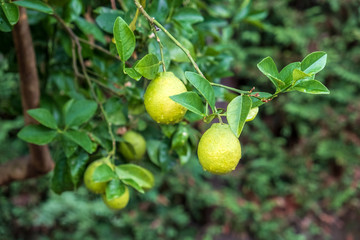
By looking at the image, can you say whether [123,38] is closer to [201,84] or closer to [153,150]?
[201,84]

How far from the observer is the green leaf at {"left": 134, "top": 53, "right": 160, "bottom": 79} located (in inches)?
18.2

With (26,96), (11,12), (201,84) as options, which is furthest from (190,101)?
(26,96)

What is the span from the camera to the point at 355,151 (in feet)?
8.13

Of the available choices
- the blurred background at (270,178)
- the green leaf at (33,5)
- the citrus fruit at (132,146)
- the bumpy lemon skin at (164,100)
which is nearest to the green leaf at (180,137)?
the citrus fruit at (132,146)

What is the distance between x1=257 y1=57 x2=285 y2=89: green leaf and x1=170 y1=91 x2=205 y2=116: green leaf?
9cm

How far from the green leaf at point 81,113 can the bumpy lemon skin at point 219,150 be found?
0.31 m

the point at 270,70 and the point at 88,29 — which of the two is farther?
the point at 88,29

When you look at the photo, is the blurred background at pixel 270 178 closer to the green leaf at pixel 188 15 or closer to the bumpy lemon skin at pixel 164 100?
the green leaf at pixel 188 15

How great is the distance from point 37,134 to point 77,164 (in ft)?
0.32

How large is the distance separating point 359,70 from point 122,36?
2591 mm

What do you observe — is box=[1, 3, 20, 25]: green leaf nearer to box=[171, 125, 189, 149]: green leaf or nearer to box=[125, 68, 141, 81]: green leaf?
box=[125, 68, 141, 81]: green leaf

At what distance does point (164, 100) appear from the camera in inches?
18.3

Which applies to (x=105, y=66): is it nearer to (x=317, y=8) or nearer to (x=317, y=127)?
(x=317, y=127)

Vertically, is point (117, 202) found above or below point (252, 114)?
below
